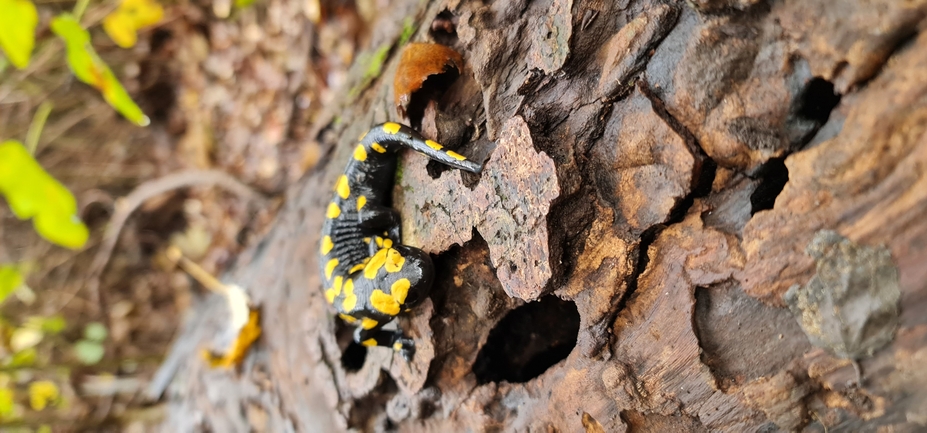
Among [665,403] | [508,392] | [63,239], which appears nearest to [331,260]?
[508,392]

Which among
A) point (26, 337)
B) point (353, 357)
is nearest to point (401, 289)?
point (353, 357)

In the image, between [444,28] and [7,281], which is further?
[7,281]

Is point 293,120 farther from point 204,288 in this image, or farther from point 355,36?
point 204,288

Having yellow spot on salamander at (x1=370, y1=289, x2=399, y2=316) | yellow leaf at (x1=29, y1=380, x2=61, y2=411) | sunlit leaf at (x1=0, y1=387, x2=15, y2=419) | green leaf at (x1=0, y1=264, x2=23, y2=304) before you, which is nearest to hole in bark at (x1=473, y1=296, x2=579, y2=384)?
yellow spot on salamander at (x1=370, y1=289, x2=399, y2=316)

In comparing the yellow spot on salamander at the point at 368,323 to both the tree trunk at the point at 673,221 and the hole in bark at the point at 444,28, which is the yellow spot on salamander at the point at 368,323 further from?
the hole in bark at the point at 444,28

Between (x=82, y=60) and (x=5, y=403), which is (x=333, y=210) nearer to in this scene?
(x=82, y=60)

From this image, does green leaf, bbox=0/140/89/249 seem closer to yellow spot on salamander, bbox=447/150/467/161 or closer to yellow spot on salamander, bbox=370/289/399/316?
yellow spot on salamander, bbox=370/289/399/316
